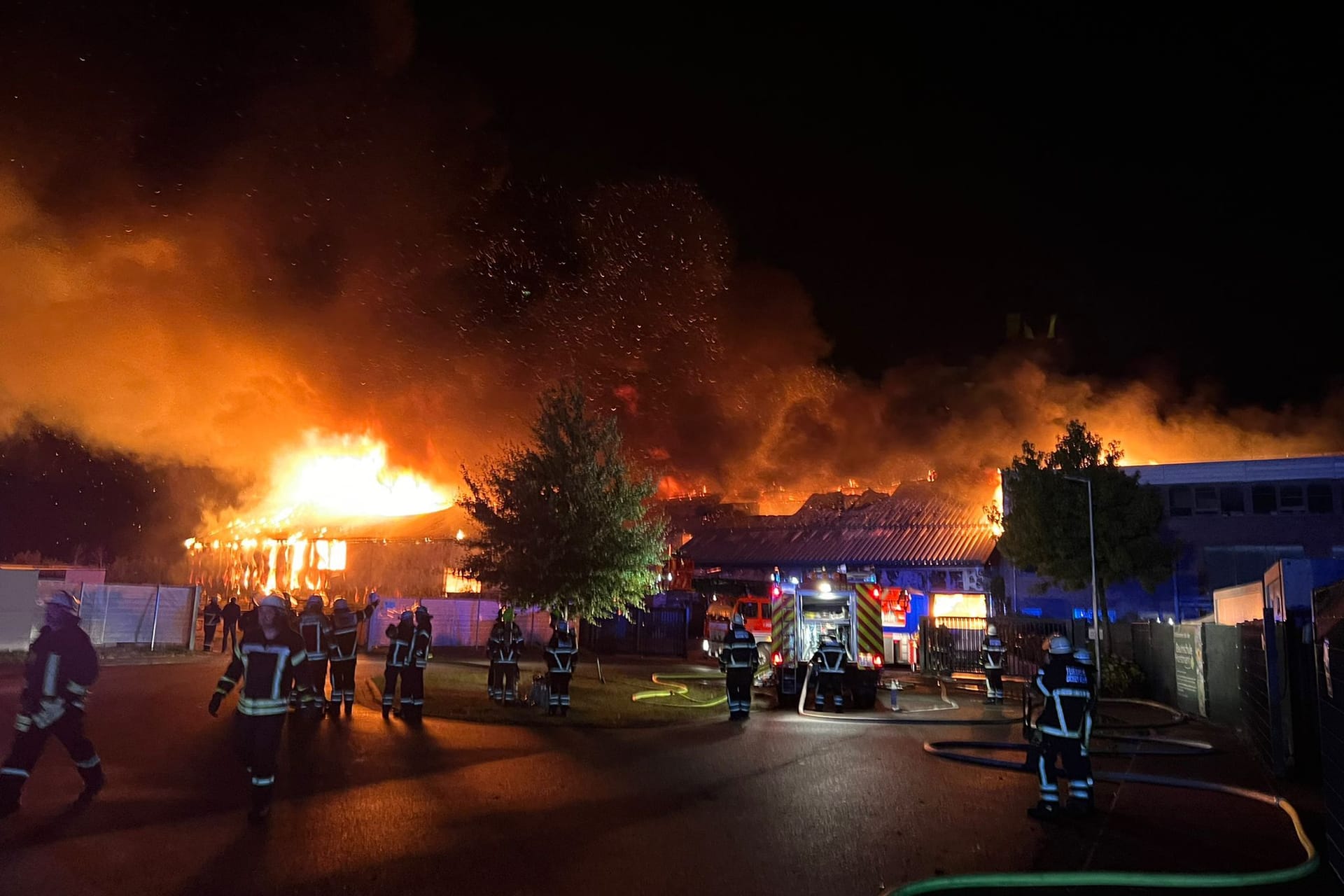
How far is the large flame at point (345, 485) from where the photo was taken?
4944 centimetres

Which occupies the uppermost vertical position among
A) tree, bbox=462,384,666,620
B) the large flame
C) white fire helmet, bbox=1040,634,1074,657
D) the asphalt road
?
the large flame

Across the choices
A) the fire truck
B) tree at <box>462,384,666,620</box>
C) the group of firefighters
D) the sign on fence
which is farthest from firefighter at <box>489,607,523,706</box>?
the sign on fence

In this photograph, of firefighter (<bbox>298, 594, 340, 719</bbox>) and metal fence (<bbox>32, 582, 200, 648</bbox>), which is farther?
metal fence (<bbox>32, 582, 200, 648</bbox>)

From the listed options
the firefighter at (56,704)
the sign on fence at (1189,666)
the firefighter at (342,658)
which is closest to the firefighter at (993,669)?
the sign on fence at (1189,666)

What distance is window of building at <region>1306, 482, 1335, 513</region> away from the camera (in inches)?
1245

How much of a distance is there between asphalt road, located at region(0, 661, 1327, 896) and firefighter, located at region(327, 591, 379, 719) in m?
2.10

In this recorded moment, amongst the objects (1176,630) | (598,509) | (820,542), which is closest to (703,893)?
(598,509)

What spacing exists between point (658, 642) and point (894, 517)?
14.1 meters

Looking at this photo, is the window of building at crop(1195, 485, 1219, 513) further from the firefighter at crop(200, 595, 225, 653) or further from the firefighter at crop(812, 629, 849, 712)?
the firefighter at crop(200, 595, 225, 653)

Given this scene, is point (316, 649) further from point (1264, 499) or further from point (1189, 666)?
point (1264, 499)

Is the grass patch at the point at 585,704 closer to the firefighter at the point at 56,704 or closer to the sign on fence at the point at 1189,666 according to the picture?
the firefighter at the point at 56,704

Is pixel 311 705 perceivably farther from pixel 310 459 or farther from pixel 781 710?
pixel 310 459

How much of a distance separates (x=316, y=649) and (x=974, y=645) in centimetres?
1782

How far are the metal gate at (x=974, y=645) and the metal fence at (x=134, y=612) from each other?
20185 mm
